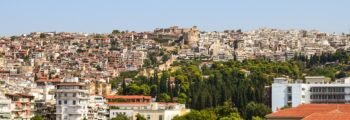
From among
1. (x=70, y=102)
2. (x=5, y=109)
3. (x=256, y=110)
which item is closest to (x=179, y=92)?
(x=256, y=110)

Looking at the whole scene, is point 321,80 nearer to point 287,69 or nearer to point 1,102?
point 287,69

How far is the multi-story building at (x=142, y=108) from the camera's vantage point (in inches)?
3971

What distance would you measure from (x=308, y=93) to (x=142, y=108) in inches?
771

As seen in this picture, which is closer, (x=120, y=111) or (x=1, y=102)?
(x=1, y=102)

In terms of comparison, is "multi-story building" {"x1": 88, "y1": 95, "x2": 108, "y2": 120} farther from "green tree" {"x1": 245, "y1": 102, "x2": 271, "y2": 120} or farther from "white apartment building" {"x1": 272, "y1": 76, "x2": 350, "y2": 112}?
"white apartment building" {"x1": 272, "y1": 76, "x2": 350, "y2": 112}

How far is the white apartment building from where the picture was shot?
361 feet

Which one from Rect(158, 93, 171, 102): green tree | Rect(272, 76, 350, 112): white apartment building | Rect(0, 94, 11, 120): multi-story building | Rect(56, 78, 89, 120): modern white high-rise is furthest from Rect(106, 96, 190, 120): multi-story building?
Rect(0, 94, 11, 120): multi-story building

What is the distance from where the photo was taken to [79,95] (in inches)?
3745

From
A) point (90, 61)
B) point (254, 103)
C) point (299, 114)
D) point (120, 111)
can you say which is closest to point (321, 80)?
point (254, 103)

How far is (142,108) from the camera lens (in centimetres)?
10462

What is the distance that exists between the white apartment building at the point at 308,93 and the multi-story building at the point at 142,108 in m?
10.7

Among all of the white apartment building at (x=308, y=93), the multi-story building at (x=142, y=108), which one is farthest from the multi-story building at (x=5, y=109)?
Answer: the white apartment building at (x=308, y=93)

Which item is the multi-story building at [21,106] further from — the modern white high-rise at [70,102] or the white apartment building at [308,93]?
the white apartment building at [308,93]

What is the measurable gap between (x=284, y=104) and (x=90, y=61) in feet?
281
